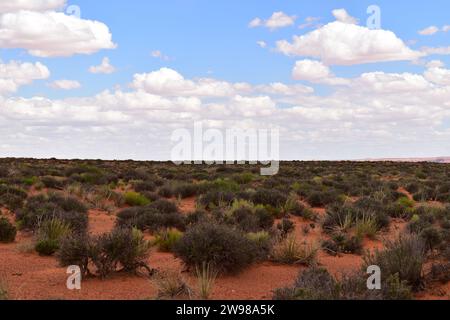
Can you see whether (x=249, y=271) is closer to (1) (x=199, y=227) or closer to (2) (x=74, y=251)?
(1) (x=199, y=227)

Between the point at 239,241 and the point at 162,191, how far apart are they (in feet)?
44.3

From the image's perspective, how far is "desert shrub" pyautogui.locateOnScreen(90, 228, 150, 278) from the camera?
8336 mm

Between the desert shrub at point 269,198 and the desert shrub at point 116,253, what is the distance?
9.03m

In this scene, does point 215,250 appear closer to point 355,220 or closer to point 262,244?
point 262,244

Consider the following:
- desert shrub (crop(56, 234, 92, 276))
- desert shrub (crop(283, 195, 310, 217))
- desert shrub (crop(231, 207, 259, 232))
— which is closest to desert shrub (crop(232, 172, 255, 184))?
desert shrub (crop(283, 195, 310, 217))

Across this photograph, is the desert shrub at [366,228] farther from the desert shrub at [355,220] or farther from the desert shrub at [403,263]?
the desert shrub at [403,263]

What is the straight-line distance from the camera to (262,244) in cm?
987

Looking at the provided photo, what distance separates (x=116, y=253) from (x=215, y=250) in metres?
1.60

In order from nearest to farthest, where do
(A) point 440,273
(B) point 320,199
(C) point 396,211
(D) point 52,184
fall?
1. (A) point 440,273
2. (C) point 396,211
3. (B) point 320,199
4. (D) point 52,184

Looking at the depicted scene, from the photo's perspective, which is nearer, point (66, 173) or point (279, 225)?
point (279, 225)

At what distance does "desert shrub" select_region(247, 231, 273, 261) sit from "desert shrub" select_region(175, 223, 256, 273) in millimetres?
672

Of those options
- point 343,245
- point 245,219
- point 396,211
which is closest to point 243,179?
point 396,211

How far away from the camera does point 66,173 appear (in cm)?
3050
